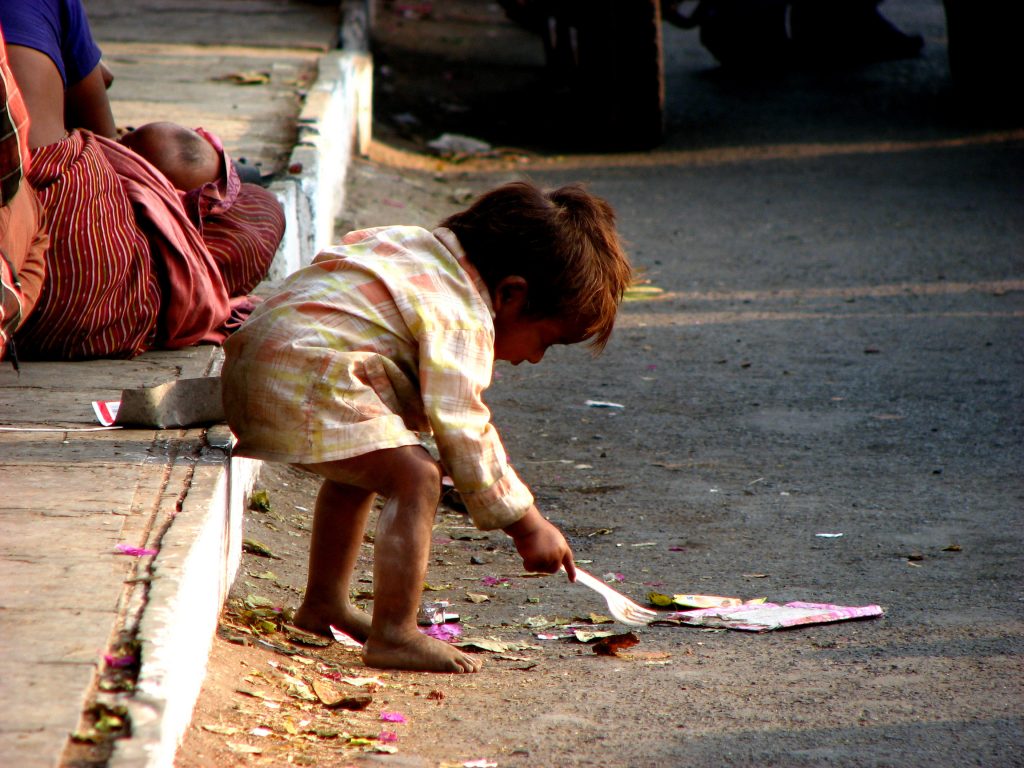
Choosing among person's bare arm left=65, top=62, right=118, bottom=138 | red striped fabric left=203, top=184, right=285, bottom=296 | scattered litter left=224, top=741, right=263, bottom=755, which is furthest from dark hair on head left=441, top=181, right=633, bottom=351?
person's bare arm left=65, top=62, right=118, bottom=138

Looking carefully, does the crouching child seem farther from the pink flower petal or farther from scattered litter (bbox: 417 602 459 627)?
the pink flower petal

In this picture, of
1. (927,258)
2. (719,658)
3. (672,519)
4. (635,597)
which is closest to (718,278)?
(927,258)

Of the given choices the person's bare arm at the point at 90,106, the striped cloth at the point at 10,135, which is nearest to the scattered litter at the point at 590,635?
the striped cloth at the point at 10,135

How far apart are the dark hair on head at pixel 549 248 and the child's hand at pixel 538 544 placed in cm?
41

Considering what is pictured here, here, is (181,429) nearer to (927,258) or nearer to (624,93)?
(927,258)

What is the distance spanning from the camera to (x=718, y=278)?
6160 mm

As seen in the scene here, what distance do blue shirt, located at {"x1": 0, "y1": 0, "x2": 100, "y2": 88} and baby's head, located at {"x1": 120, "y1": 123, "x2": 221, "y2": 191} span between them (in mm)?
246

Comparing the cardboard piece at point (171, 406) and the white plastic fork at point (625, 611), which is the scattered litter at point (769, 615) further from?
the cardboard piece at point (171, 406)

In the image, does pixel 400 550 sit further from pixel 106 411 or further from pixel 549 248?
pixel 106 411

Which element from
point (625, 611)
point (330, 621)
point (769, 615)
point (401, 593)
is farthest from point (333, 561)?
point (769, 615)

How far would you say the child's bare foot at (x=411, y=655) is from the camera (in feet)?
7.76

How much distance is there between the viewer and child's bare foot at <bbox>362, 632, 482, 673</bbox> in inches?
93.1

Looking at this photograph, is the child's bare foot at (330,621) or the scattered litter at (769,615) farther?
the scattered litter at (769,615)

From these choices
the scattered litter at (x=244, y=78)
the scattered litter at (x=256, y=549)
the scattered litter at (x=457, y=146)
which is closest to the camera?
the scattered litter at (x=256, y=549)
